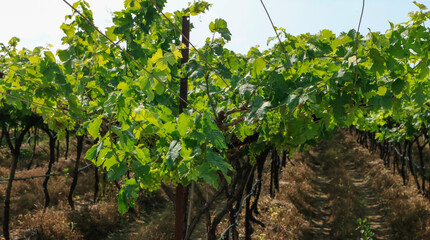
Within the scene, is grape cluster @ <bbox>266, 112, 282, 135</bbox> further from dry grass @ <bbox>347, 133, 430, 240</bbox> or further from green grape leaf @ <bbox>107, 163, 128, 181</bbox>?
dry grass @ <bbox>347, 133, 430, 240</bbox>

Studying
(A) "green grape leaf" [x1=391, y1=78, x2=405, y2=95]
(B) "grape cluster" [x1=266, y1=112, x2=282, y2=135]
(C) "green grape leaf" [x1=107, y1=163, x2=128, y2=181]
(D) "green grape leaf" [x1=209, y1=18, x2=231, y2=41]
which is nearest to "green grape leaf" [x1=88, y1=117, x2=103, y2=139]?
(C) "green grape leaf" [x1=107, y1=163, x2=128, y2=181]

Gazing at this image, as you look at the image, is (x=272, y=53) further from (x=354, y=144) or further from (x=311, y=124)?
(x=354, y=144)

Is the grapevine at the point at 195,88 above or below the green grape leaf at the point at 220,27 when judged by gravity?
below

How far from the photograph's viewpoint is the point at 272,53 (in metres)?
2.88

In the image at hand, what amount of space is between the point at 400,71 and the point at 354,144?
2145cm

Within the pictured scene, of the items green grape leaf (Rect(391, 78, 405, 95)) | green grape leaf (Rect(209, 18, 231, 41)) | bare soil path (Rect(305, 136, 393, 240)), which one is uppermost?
green grape leaf (Rect(209, 18, 231, 41))

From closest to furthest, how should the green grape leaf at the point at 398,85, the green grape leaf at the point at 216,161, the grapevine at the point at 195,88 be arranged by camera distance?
the green grape leaf at the point at 216,161 < the grapevine at the point at 195,88 < the green grape leaf at the point at 398,85

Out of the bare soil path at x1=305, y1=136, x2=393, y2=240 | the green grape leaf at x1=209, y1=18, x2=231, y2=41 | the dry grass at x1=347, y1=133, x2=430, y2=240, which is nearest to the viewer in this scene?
the green grape leaf at x1=209, y1=18, x2=231, y2=41

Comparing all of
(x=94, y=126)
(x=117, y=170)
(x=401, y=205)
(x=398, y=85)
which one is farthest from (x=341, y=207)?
(x=94, y=126)

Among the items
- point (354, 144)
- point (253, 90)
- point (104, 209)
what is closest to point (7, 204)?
point (104, 209)

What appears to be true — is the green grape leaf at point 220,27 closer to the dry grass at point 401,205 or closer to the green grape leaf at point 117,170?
the green grape leaf at point 117,170

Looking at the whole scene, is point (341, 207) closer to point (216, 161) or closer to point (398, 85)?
point (398, 85)

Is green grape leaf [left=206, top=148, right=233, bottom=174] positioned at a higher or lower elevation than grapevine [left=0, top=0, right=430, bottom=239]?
lower

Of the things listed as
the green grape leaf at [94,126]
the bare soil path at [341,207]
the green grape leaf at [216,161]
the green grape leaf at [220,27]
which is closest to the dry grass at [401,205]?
the bare soil path at [341,207]
